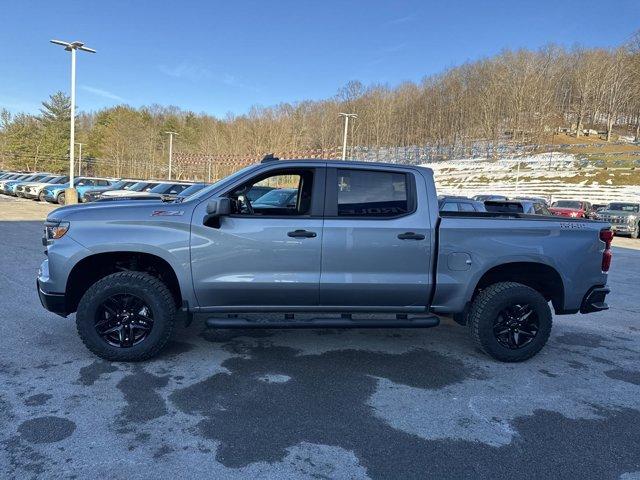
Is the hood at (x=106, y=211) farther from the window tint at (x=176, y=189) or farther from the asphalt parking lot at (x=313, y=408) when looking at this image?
the window tint at (x=176, y=189)

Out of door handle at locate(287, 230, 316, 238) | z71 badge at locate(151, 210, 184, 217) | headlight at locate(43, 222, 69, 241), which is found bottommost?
headlight at locate(43, 222, 69, 241)

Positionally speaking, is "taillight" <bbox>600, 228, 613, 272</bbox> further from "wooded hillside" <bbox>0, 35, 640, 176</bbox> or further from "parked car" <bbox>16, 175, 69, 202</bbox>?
"wooded hillside" <bbox>0, 35, 640, 176</bbox>

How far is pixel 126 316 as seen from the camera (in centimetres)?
423

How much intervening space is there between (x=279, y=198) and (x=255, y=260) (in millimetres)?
2336

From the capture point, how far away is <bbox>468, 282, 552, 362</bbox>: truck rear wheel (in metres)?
4.51

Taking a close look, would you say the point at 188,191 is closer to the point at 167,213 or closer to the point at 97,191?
the point at 167,213

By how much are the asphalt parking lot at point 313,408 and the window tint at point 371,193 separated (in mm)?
1498

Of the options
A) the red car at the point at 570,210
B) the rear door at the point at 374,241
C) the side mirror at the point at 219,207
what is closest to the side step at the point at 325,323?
the rear door at the point at 374,241

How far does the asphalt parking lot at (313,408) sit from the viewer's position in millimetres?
2842

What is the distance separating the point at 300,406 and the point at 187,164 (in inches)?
2956

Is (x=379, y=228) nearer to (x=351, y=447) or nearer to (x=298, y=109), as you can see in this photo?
(x=351, y=447)

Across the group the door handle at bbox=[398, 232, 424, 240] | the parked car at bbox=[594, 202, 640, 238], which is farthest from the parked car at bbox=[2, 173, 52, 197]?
the parked car at bbox=[594, 202, 640, 238]

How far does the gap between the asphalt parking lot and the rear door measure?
2.38ft

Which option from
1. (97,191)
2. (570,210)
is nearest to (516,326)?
(570,210)
